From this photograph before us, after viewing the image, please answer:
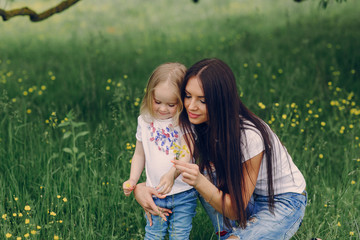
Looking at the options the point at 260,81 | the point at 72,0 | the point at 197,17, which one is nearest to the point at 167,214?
the point at 72,0

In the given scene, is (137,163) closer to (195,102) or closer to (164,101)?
(164,101)

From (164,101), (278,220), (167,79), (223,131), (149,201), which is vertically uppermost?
(167,79)

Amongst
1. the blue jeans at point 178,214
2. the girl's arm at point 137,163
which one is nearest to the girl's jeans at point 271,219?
the blue jeans at point 178,214

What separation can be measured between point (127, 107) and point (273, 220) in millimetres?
1938

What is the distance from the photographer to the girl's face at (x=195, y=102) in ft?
6.78

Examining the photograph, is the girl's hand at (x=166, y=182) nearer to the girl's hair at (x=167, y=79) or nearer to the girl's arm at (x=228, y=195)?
the girl's arm at (x=228, y=195)

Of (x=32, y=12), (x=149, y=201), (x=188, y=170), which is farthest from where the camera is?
(x=32, y=12)

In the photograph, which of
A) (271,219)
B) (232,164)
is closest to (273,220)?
(271,219)

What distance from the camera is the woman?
6.79 feet

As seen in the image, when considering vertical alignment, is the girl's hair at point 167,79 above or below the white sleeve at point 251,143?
above

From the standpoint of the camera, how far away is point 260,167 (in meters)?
2.30

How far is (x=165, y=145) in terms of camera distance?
7.28 ft

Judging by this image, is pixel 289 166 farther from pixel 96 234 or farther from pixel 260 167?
pixel 96 234

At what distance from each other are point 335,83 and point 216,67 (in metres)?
2.38
